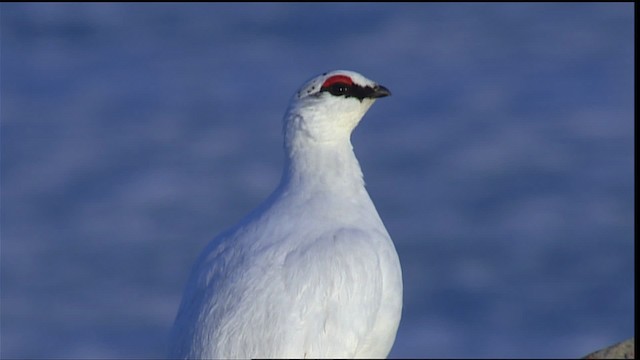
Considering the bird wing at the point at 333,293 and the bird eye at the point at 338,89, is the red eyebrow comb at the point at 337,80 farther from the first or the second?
the bird wing at the point at 333,293

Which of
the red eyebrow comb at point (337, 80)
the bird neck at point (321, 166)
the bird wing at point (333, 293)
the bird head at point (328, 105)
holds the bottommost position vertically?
the bird wing at point (333, 293)

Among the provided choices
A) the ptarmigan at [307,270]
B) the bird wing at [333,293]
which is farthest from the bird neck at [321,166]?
the bird wing at [333,293]

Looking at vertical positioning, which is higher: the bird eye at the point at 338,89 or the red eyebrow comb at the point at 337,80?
the red eyebrow comb at the point at 337,80

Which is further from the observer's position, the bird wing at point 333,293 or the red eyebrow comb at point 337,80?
the red eyebrow comb at point 337,80

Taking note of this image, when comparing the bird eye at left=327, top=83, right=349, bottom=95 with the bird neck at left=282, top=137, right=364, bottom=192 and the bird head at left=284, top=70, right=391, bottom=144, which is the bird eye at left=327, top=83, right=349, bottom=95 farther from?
the bird neck at left=282, top=137, right=364, bottom=192

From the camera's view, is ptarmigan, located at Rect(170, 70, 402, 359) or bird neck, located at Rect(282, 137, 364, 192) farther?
bird neck, located at Rect(282, 137, 364, 192)

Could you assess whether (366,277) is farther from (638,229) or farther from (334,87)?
(638,229)

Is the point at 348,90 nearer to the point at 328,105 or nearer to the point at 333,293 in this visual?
the point at 328,105

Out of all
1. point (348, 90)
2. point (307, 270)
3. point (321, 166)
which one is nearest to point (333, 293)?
point (307, 270)

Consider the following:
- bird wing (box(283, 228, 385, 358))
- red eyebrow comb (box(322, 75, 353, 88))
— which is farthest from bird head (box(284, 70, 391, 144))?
bird wing (box(283, 228, 385, 358))
